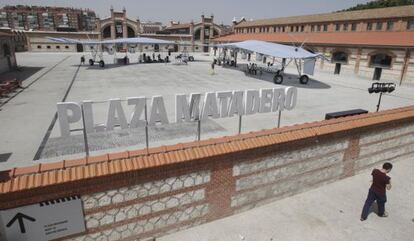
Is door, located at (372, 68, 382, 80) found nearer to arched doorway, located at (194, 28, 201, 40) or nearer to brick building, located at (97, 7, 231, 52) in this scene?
brick building, located at (97, 7, 231, 52)

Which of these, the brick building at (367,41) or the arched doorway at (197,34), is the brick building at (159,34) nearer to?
the arched doorway at (197,34)

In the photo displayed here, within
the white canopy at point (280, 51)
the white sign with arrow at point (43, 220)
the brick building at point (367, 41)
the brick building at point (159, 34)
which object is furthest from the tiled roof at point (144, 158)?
the brick building at point (159, 34)

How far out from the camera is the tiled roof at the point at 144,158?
4605 millimetres

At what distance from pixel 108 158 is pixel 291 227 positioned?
4.53m

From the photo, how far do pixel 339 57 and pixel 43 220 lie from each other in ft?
134

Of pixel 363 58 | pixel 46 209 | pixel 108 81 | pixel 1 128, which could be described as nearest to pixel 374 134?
pixel 46 209

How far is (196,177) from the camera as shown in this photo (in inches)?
240

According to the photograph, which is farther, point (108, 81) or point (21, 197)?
point (108, 81)

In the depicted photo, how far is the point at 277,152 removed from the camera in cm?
707

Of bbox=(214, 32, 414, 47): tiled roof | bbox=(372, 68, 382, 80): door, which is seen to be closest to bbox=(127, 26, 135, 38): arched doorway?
bbox=(214, 32, 414, 47): tiled roof

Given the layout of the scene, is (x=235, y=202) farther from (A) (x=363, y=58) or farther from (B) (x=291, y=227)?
(A) (x=363, y=58)

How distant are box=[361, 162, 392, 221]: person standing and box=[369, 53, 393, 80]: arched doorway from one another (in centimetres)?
3083

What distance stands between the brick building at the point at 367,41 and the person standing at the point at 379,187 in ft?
96.3

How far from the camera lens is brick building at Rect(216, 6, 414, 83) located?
30906mm
